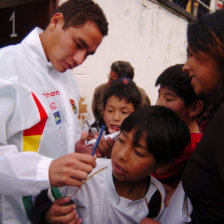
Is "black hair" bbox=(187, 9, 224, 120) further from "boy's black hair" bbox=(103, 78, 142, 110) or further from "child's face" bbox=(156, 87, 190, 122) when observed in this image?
"boy's black hair" bbox=(103, 78, 142, 110)

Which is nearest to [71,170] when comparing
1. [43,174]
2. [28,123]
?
[43,174]

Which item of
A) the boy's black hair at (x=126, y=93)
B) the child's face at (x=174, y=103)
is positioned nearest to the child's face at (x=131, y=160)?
the child's face at (x=174, y=103)

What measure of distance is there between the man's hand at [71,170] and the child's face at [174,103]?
72 cm

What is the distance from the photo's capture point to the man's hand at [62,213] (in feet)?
3.06

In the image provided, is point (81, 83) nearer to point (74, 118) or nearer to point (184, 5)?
point (74, 118)

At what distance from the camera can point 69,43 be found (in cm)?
123

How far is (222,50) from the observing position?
3.04ft

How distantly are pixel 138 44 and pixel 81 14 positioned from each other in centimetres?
321

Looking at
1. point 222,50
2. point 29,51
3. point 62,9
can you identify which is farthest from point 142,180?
point 62,9

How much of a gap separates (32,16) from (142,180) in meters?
2.01

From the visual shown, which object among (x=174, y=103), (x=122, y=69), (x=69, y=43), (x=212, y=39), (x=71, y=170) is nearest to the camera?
(x=71, y=170)

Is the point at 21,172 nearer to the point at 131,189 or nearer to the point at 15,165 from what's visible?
the point at 15,165

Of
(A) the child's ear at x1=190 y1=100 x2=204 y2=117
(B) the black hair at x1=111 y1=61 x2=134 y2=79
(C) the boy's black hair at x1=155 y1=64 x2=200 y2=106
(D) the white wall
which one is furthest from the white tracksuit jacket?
(D) the white wall

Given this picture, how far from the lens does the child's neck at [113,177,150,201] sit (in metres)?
1.16
